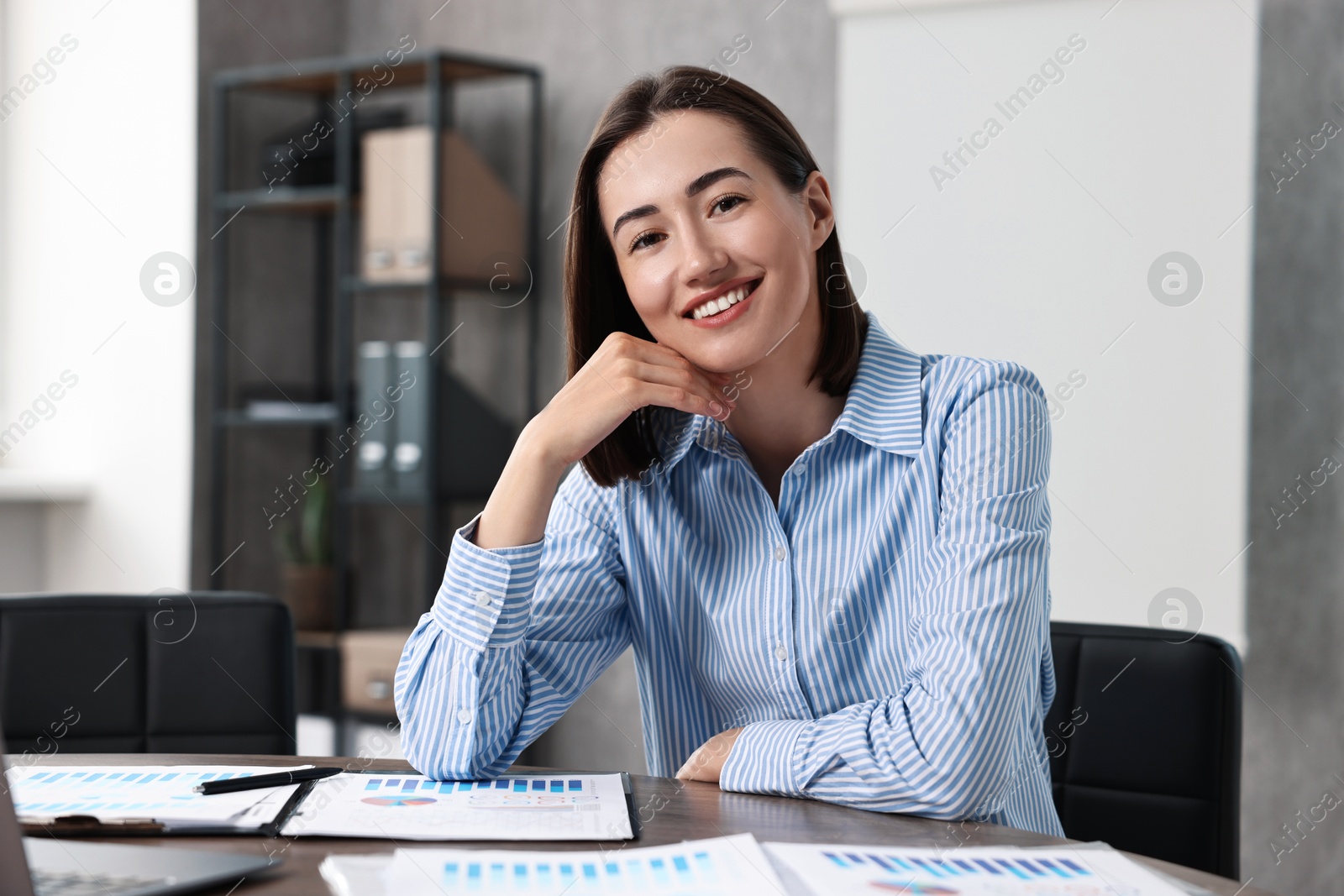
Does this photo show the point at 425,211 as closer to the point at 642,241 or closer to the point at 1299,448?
the point at 642,241

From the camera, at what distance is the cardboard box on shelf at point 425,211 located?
324 cm

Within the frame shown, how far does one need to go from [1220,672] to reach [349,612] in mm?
Answer: 2614

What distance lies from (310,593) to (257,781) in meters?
2.42

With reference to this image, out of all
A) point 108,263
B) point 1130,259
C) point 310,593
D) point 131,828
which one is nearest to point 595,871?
point 131,828

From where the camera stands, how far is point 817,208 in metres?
1.49

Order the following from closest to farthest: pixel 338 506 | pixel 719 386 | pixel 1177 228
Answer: pixel 719 386 < pixel 1177 228 < pixel 338 506

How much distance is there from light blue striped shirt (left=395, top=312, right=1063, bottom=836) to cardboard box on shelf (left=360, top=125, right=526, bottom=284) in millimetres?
1931

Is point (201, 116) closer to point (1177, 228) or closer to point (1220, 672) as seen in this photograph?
point (1177, 228)

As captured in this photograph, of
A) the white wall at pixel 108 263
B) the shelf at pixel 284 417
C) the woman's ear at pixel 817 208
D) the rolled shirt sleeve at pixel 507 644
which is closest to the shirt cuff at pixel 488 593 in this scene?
the rolled shirt sleeve at pixel 507 644

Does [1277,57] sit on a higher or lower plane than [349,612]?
higher

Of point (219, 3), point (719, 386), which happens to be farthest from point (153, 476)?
point (719, 386)

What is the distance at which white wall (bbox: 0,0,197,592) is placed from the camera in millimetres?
3498

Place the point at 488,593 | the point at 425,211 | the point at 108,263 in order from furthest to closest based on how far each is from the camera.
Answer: the point at 108,263, the point at 425,211, the point at 488,593

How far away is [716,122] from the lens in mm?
1376
